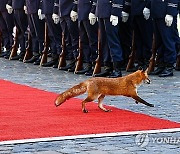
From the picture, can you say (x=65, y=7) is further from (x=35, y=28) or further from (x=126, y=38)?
(x=35, y=28)

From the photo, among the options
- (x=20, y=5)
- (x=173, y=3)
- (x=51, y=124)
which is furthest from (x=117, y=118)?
(x=20, y=5)

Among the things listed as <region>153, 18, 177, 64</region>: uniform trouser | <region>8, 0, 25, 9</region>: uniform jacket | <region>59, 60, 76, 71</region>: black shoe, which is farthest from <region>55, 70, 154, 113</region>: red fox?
<region>8, 0, 25, 9</region>: uniform jacket

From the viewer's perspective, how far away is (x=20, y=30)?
14.2 metres

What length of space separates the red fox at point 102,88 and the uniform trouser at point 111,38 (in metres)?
3.30

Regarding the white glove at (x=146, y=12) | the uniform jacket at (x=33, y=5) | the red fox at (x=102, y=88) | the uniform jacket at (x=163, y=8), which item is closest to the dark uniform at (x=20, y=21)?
the uniform jacket at (x=33, y=5)

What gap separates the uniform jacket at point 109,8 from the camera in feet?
34.8

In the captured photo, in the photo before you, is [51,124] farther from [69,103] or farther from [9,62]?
[9,62]

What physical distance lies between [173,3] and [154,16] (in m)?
0.41

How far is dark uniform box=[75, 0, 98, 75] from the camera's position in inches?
442

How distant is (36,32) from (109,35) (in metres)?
2.68

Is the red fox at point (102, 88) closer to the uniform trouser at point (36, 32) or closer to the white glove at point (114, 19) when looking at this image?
the white glove at point (114, 19)

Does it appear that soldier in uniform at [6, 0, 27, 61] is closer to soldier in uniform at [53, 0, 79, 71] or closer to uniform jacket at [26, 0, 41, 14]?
uniform jacket at [26, 0, 41, 14]

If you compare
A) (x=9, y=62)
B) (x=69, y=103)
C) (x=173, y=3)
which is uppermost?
(x=173, y=3)

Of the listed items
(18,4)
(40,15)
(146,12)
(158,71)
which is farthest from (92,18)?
(18,4)
